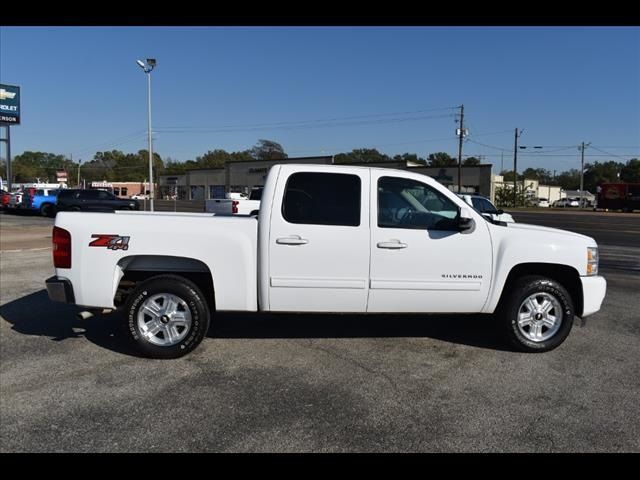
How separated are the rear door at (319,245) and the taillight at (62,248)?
6.46 ft

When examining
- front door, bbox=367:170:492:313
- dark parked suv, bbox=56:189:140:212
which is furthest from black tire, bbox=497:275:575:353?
dark parked suv, bbox=56:189:140:212

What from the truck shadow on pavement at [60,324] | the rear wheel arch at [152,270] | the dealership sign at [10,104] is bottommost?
the truck shadow on pavement at [60,324]

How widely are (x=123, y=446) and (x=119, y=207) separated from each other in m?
26.6

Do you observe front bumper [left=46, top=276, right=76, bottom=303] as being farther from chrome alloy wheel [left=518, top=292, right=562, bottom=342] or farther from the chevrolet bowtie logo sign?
the chevrolet bowtie logo sign

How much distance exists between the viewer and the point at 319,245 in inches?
190

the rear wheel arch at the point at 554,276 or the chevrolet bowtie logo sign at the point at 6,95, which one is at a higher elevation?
the chevrolet bowtie logo sign at the point at 6,95

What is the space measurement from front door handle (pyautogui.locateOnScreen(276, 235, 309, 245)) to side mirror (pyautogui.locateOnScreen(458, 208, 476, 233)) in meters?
1.52

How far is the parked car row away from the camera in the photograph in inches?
1059

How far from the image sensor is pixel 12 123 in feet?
171

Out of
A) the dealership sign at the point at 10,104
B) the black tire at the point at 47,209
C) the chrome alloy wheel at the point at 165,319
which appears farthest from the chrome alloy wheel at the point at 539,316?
the dealership sign at the point at 10,104

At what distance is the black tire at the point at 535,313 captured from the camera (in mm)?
5066

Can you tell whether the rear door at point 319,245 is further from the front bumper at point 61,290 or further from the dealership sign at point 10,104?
the dealership sign at point 10,104
